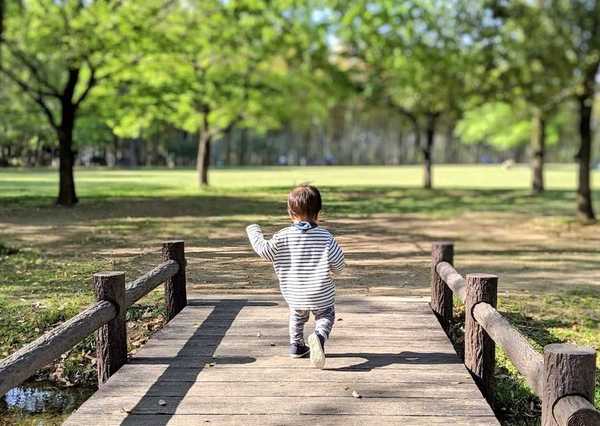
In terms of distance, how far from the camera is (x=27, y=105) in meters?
21.6

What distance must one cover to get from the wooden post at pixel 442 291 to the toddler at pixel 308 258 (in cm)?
216

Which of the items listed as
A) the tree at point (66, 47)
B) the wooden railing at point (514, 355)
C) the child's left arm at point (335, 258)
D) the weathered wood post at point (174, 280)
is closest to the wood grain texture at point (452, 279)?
the wooden railing at point (514, 355)

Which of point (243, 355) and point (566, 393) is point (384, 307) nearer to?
point (243, 355)

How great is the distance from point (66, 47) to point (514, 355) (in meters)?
18.3

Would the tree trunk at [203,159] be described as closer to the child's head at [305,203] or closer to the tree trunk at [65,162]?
the tree trunk at [65,162]

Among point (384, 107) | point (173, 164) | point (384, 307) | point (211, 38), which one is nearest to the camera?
point (384, 307)

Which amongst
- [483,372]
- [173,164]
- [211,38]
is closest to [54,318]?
[483,372]

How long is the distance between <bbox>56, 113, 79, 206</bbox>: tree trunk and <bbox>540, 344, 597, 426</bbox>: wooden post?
65.5ft

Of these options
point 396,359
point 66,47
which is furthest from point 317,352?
point 66,47

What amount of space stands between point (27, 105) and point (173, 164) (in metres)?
43.9

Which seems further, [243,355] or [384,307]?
[384,307]

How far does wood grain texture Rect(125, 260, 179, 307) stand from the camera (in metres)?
5.57

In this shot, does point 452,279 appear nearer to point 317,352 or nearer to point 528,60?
point 317,352

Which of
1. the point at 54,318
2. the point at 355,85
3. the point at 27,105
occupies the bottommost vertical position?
the point at 54,318
